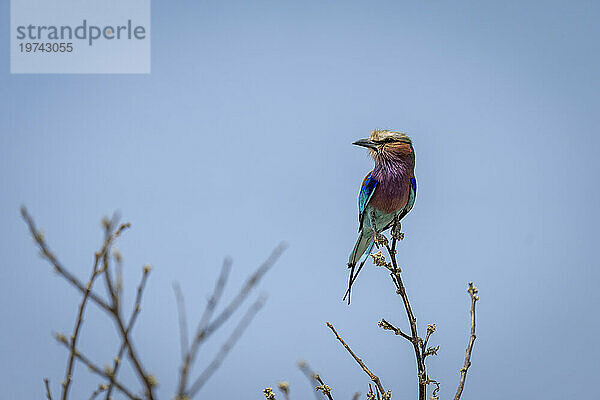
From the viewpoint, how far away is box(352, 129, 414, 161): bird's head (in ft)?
8.13

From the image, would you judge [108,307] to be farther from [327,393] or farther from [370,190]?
[370,190]

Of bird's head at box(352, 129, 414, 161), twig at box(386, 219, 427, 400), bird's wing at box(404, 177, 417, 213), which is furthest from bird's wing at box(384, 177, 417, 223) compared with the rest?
twig at box(386, 219, 427, 400)

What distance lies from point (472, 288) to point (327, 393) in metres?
0.59

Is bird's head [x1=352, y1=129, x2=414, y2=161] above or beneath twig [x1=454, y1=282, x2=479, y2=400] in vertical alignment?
above

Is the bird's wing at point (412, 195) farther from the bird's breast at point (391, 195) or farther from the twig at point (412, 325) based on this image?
the twig at point (412, 325)

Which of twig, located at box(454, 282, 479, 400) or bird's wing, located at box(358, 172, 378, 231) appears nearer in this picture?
twig, located at box(454, 282, 479, 400)

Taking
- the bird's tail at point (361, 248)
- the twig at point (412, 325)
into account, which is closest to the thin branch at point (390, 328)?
the twig at point (412, 325)

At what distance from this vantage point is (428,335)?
1.68 m

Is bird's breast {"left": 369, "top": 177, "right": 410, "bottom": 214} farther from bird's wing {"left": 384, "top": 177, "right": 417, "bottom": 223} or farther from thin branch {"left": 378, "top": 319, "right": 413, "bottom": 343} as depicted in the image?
thin branch {"left": 378, "top": 319, "right": 413, "bottom": 343}

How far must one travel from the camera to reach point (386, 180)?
2.47 metres

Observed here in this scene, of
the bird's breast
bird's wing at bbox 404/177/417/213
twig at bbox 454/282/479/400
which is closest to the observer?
twig at bbox 454/282/479/400

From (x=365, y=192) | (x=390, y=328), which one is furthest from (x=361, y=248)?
(x=390, y=328)

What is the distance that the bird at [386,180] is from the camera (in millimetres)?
2473

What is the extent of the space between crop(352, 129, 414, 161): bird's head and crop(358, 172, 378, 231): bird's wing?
10cm
